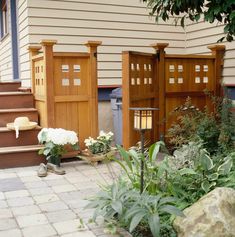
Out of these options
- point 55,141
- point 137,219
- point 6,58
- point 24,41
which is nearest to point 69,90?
point 55,141

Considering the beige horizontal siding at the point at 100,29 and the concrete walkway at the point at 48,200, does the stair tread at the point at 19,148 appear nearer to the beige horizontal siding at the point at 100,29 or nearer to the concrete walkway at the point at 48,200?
the concrete walkway at the point at 48,200

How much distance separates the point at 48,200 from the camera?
3.77 meters

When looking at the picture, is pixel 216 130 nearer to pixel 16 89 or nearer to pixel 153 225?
pixel 153 225

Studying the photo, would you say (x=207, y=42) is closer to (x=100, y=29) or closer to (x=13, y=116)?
(x=100, y=29)

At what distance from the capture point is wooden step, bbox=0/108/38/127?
18.9ft

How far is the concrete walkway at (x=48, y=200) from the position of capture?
9.90 feet

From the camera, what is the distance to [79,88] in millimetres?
5566

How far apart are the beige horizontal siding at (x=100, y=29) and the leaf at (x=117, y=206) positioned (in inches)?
161

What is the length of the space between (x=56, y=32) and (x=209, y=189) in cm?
425

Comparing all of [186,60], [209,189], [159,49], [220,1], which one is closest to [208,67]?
[186,60]

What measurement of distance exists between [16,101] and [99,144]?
5.44 ft

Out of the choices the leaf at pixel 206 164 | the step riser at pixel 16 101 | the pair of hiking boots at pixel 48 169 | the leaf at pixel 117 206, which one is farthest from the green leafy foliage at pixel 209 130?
the step riser at pixel 16 101


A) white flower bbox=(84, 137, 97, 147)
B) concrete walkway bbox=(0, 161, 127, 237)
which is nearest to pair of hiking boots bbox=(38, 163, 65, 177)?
concrete walkway bbox=(0, 161, 127, 237)

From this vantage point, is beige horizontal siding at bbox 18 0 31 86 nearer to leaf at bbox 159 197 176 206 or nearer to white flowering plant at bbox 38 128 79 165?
white flowering plant at bbox 38 128 79 165
